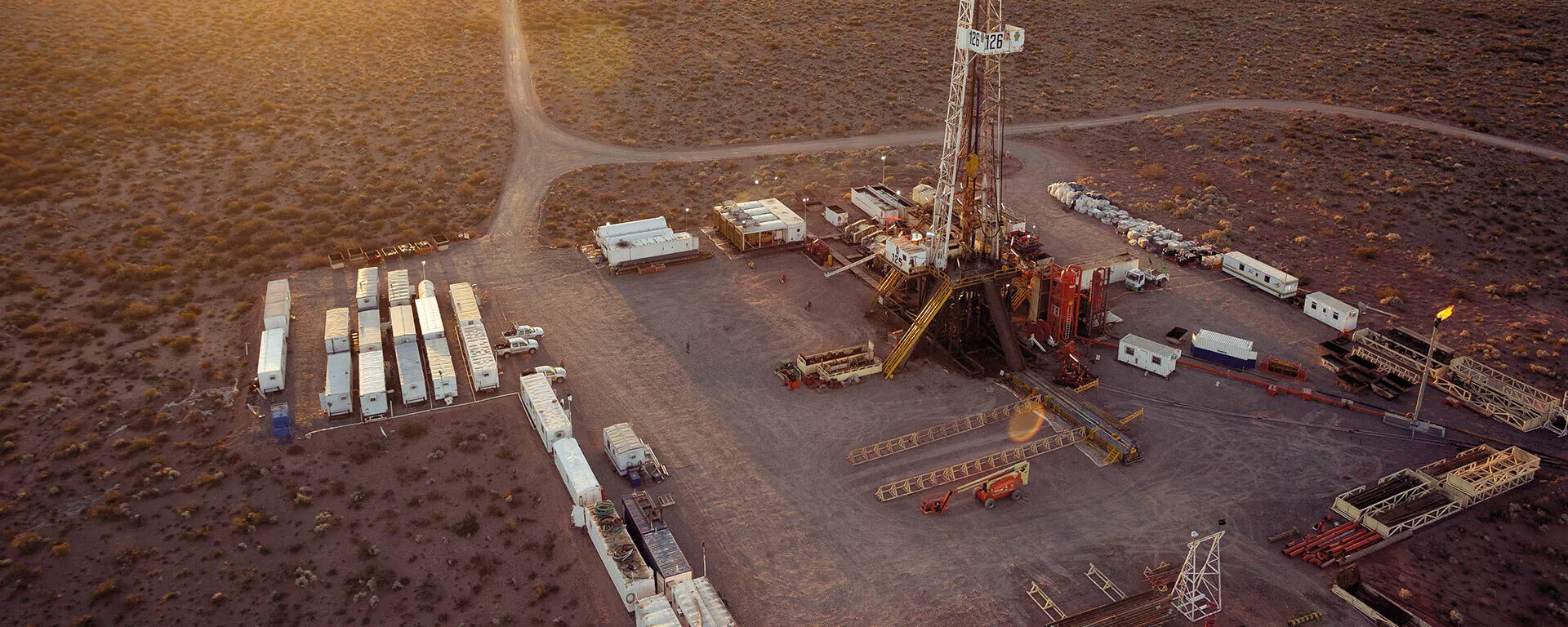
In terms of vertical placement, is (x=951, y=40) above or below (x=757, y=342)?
above

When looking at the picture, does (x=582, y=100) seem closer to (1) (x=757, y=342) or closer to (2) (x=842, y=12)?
(2) (x=842, y=12)

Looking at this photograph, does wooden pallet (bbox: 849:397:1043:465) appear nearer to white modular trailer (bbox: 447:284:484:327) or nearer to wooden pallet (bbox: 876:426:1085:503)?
wooden pallet (bbox: 876:426:1085:503)

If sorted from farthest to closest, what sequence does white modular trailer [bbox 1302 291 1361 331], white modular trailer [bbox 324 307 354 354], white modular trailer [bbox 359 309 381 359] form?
white modular trailer [bbox 1302 291 1361 331] → white modular trailer [bbox 359 309 381 359] → white modular trailer [bbox 324 307 354 354]

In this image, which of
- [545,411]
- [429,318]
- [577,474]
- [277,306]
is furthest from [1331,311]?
[277,306]

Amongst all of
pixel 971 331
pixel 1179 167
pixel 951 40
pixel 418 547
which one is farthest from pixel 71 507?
pixel 951 40

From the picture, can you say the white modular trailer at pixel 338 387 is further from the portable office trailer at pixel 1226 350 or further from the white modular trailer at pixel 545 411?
the portable office trailer at pixel 1226 350

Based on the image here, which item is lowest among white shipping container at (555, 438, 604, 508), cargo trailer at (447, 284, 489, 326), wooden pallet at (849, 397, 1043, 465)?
wooden pallet at (849, 397, 1043, 465)

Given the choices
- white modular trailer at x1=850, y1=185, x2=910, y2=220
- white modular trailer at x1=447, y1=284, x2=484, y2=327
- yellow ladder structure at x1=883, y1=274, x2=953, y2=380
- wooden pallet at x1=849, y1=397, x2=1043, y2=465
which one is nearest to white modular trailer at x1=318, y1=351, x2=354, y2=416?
white modular trailer at x1=447, y1=284, x2=484, y2=327
